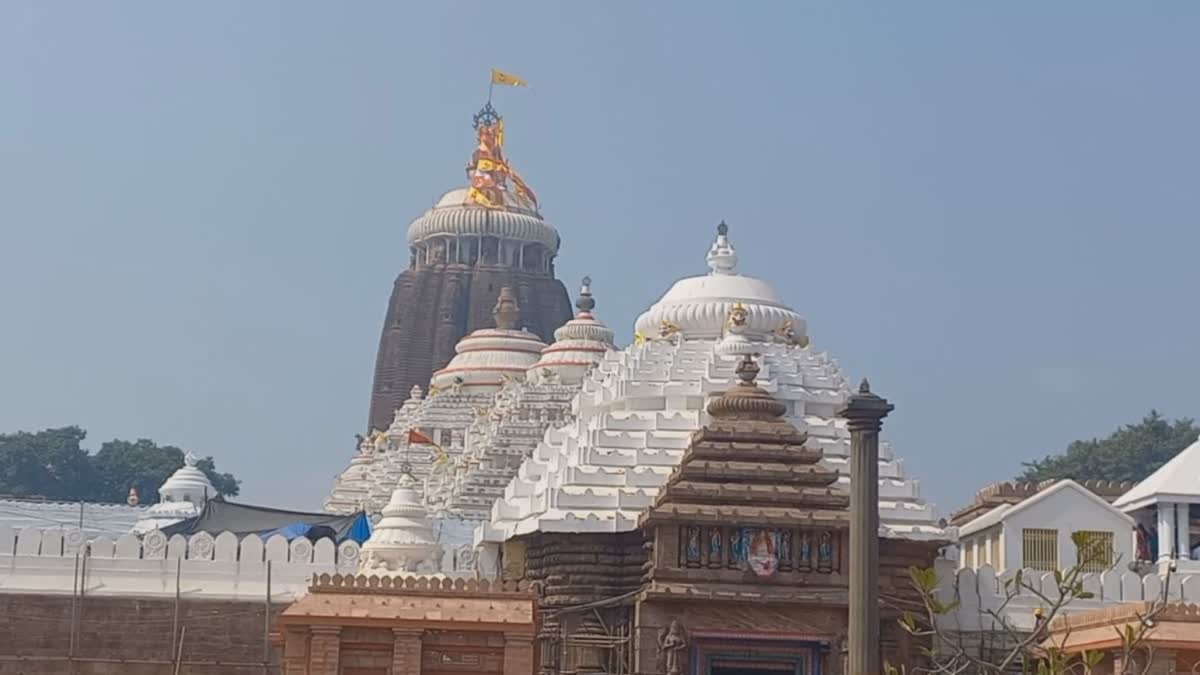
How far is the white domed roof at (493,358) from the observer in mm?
71812

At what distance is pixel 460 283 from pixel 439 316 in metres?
1.69

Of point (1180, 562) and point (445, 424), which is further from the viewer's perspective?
point (445, 424)

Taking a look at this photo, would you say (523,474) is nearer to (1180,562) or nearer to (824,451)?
(824,451)

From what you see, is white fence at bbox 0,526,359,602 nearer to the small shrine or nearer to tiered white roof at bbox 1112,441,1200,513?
the small shrine

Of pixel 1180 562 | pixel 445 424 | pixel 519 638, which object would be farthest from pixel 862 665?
pixel 445 424

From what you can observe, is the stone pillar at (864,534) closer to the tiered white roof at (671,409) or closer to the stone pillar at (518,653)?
the stone pillar at (518,653)

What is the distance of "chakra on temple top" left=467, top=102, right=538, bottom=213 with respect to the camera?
90188 millimetres

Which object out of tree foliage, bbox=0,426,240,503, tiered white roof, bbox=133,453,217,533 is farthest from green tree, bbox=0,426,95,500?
tiered white roof, bbox=133,453,217,533

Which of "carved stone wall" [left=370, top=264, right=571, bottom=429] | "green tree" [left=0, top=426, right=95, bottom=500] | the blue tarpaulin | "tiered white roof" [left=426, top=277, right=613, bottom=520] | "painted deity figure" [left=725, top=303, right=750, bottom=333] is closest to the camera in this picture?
"painted deity figure" [left=725, top=303, right=750, bottom=333]

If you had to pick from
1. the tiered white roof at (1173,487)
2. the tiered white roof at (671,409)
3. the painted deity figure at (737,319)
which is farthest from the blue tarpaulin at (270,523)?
the tiered white roof at (1173,487)

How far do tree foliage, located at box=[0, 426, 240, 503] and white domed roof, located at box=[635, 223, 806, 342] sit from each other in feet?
217

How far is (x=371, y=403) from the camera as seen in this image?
89.0m

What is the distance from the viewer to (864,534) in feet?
75.6

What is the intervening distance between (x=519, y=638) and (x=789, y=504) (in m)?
6.09
